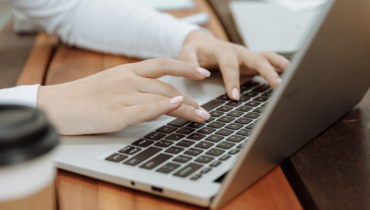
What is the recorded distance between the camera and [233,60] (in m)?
0.60

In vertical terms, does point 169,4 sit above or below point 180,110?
above

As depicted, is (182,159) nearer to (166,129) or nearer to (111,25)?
(166,129)

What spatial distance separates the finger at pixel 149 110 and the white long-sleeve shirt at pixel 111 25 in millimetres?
354

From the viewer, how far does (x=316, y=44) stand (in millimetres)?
291

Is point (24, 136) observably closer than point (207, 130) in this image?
Yes

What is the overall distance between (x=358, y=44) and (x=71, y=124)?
0.36 metres

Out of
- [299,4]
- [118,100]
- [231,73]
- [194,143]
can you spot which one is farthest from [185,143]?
[299,4]

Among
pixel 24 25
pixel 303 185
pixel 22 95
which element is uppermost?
pixel 24 25

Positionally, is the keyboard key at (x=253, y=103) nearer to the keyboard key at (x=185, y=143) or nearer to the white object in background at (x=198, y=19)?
the keyboard key at (x=185, y=143)

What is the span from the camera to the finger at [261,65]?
1.90ft

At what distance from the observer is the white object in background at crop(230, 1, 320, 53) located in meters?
0.77

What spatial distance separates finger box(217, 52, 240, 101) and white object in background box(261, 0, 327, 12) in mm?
497

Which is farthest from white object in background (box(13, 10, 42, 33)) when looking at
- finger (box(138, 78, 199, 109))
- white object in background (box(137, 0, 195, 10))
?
finger (box(138, 78, 199, 109))

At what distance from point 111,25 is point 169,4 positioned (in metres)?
0.31
